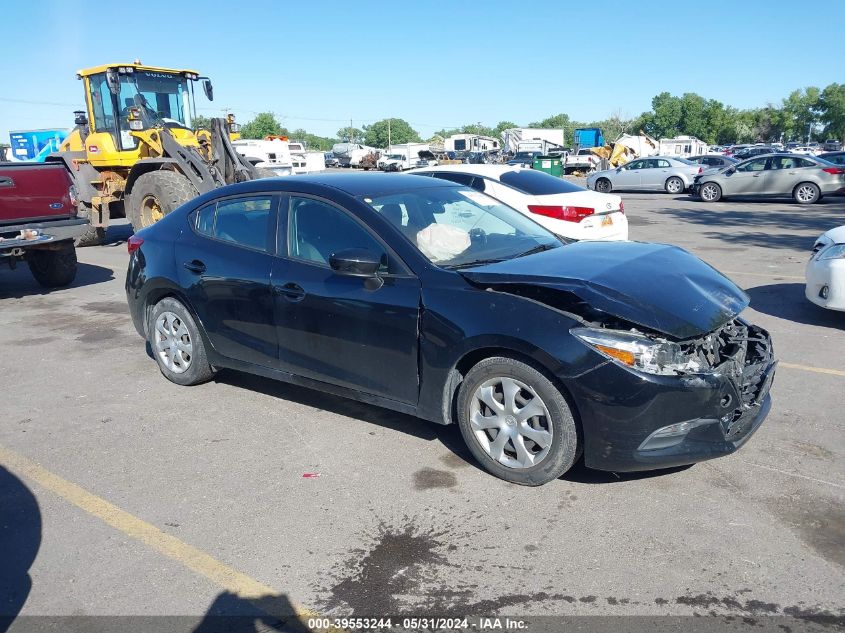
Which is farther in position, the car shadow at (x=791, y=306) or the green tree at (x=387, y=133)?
the green tree at (x=387, y=133)

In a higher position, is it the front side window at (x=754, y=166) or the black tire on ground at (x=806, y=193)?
the front side window at (x=754, y=166)

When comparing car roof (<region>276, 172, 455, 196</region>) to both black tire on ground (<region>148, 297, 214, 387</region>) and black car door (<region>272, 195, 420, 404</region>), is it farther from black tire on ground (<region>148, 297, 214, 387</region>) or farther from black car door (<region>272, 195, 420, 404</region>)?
black tire on ground (<region>148, 297, 214, 387</region>)

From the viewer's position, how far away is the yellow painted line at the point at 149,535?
Answer: 3.15m

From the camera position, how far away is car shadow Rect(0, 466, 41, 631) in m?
3.12

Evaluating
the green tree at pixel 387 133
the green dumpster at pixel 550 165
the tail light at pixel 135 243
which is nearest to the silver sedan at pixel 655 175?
the green dumpster at pixel 550 165

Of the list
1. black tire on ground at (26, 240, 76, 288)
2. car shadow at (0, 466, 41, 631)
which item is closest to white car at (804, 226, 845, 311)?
car shadow at (0, 466, 41, 631)

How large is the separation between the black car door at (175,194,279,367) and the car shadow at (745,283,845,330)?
5484 mm

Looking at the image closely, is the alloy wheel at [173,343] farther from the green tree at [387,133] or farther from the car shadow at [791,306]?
the green tree at [387,133]

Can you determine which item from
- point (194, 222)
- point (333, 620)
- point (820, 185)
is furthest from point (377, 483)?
point (820, 185)

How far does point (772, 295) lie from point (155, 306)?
6.88 meters

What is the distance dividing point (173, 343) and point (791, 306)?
6.50 meters

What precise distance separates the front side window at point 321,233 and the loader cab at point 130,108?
940cm

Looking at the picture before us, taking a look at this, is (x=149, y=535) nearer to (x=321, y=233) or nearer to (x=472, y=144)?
(x=321, y=233)

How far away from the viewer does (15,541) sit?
358 cm
